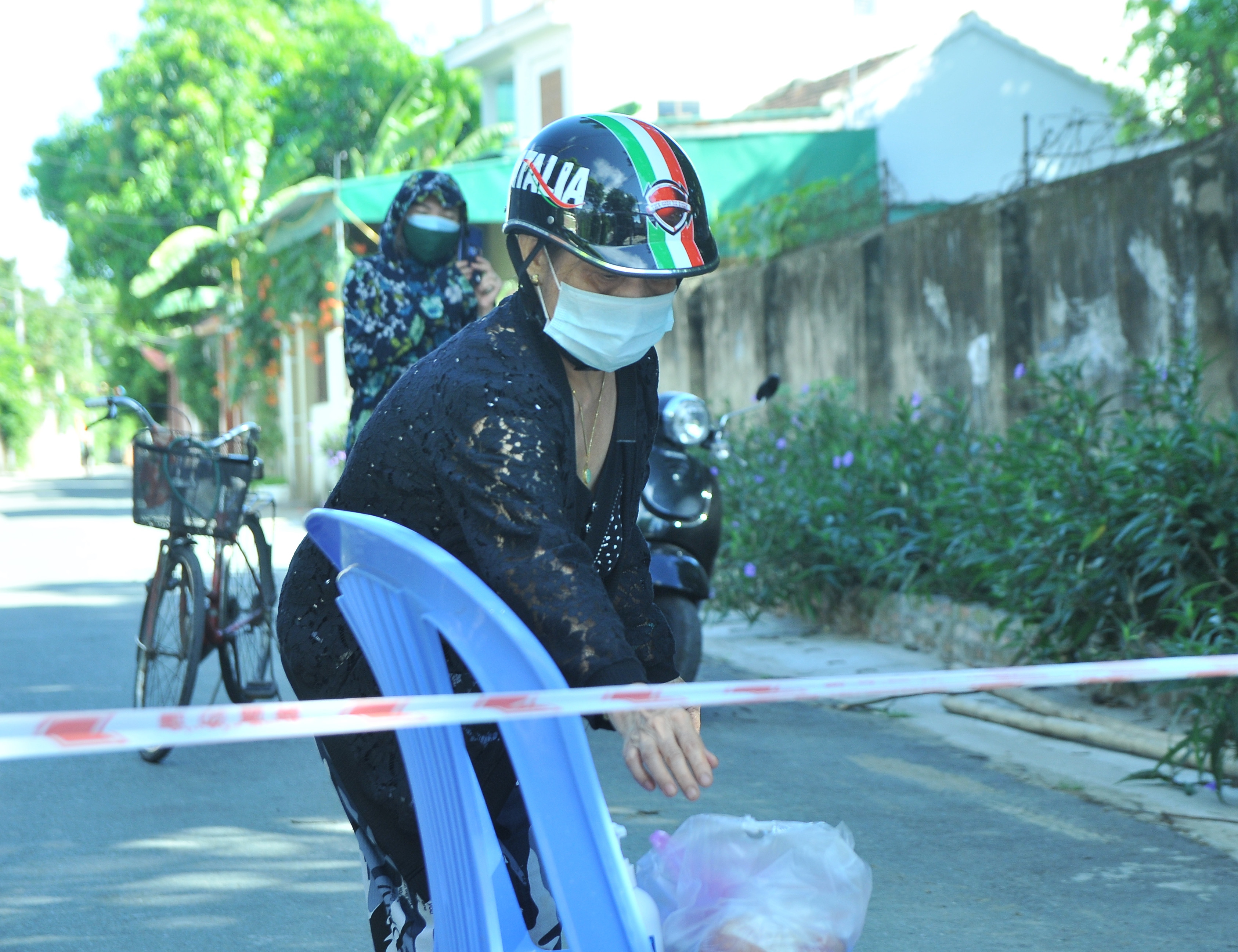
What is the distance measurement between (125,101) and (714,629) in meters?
28.0

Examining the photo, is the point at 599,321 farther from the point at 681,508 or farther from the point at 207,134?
the point at 207,134

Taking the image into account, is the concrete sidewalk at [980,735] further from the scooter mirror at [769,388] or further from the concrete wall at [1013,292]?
the concrete wall at [1013,292]

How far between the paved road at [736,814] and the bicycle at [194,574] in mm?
316

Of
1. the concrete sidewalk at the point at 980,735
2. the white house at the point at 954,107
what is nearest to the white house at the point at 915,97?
the white house at the point at 954,107

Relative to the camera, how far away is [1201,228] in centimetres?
693

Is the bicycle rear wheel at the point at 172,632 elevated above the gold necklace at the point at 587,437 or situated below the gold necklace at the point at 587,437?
below

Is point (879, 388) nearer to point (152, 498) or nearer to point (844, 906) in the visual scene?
point (152, 498)

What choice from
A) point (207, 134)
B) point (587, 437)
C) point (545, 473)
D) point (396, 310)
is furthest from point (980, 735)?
point (207, 134)

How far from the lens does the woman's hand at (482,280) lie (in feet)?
17.1

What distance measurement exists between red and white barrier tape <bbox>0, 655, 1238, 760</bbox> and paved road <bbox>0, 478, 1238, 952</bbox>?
1.65 metres

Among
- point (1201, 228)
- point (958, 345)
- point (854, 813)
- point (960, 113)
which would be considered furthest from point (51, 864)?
point (960, 113)

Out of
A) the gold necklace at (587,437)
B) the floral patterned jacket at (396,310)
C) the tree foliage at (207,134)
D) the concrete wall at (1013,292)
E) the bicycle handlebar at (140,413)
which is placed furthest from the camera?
the tree foliage at (207,134)

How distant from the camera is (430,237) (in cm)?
514

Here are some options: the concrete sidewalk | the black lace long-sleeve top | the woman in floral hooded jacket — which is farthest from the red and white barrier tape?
the woman in floral hooded jacket
